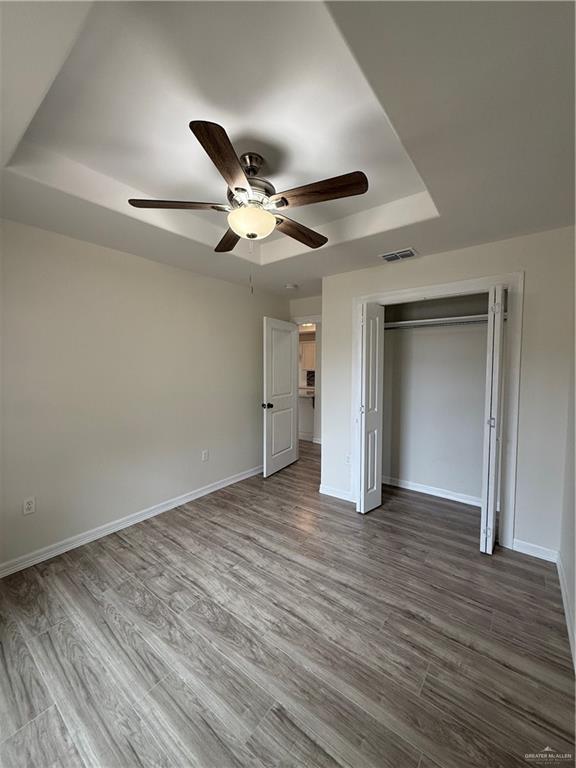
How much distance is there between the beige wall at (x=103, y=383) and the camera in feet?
7.39

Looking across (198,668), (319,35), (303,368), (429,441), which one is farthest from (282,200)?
(303,368)

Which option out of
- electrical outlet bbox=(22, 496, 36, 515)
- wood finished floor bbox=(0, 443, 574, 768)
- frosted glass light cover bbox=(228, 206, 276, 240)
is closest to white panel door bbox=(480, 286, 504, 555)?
wood finished floor bbox=(0, 443, 574, 768)

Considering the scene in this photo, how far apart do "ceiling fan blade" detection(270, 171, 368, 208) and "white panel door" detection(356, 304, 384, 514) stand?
1511mm

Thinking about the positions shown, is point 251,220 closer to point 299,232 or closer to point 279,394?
point 299,232

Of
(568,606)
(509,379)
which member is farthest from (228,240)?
(568,606)

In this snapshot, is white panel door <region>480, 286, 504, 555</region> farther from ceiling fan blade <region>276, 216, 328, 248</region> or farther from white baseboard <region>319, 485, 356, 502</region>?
ceiling fan blade <region>276, 216, 328, 248</region>

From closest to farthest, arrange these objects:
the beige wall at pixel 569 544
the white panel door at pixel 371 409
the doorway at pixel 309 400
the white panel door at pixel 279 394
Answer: the beige wall at pixel 569 544 → the white panel door at pixel 371 409 → the white panel door at pixel 279 394 → the doorway at pixel 309 400

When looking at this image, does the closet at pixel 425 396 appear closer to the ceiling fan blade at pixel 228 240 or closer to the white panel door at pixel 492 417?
the white panel door at pixel 492 417

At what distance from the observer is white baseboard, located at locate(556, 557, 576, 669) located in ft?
5.19

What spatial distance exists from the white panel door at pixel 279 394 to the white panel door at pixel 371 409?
1.40m

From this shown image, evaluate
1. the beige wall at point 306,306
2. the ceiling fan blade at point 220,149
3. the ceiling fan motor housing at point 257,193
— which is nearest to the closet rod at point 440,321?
the beige wall at point 306,306

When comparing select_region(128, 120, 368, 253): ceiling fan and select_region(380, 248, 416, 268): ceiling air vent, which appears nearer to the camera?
select_region(128, 120, 368, 253): ceiling fan

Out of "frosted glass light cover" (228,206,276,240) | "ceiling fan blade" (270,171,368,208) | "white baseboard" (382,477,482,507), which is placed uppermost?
"ceiling fan blade" (270,171,368,208)

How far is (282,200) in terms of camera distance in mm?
1651
